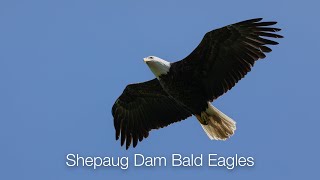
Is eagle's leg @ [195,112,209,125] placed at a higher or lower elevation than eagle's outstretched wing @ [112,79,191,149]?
lower

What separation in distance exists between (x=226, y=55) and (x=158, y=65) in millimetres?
1222

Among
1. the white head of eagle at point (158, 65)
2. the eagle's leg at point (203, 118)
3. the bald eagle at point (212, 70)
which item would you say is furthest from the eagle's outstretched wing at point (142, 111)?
the white head of eagle at point (158, 65)

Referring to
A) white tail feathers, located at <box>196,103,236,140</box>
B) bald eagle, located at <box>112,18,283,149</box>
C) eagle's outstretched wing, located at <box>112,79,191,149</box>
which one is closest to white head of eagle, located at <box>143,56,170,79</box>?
bald eagle, located at <box>112,18,283,149</box>

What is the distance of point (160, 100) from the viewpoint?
15.6 meters

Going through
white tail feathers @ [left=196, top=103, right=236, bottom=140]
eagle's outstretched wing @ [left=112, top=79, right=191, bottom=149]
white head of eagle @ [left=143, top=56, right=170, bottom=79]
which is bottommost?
white tail feathers @ [left=196, top=103, right=236, bottom=140]

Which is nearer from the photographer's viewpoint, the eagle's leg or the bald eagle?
the bald eagle

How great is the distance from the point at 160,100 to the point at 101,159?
1.83m

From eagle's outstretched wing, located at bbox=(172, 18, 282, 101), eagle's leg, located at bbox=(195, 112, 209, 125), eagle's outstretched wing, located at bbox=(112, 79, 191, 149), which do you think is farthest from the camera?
eagle's outstretched wing, located at bbox=(112, 79, 191, 149)

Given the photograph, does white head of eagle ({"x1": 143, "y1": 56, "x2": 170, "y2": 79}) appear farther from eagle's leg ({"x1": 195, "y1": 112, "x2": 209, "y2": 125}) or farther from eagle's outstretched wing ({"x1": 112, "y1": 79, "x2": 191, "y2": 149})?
eagle's leg ({"x1": 195, "y1": 112, "x2": 209, "y2": 125})

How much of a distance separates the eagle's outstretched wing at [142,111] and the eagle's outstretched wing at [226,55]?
1.00 metres

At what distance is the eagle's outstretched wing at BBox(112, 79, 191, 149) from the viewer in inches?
605

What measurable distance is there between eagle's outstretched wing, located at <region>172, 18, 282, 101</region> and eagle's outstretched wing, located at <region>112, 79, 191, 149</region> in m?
1.00

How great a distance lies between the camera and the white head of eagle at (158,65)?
14258 mm

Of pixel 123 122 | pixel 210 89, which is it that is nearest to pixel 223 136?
pixel 210 89
